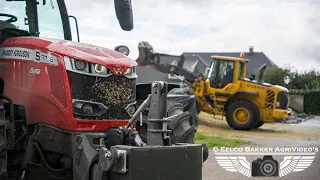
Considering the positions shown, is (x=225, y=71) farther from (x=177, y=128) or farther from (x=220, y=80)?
(x=177, y=128)

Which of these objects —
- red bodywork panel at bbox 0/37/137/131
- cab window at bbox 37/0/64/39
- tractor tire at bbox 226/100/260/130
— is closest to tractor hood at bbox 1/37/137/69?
red bodywork panel at bbox 0/37/137/131

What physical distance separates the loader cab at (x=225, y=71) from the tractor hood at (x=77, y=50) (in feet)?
47.1

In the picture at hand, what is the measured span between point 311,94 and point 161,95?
29.3 metres

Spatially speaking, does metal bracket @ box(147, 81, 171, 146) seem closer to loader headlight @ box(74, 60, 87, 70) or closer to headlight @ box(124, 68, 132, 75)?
headlight @ box(124, 68, 132, 75)

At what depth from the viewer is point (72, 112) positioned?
4664mm

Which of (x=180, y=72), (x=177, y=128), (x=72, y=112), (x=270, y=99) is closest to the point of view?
(x=72, y=112)

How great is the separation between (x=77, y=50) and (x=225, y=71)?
49.1 ft

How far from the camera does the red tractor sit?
431 cm

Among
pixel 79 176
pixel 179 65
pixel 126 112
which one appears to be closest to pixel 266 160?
pixel 126 112

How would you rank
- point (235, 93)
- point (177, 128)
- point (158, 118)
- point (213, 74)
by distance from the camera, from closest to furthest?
point (158, 118)
point (177, 128)
point (235, 93)
point (213, 74)

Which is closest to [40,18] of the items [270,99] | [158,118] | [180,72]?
[158,118]

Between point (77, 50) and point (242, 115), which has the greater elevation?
point (77, 50)

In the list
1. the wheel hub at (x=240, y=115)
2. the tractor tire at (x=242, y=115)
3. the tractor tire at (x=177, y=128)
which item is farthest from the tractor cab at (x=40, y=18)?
the wheel hub at (x=240, y=115)

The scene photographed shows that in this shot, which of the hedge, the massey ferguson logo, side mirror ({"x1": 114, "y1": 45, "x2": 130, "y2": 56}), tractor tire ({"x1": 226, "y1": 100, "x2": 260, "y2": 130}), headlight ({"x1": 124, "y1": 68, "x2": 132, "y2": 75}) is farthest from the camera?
the hedge
